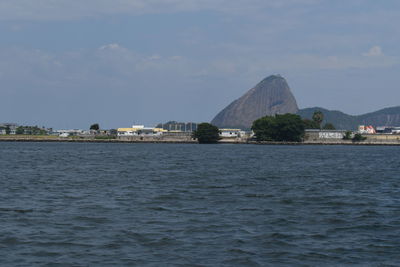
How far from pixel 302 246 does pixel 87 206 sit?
1291cm

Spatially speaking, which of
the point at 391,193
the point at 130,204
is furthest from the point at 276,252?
the point at 391,193

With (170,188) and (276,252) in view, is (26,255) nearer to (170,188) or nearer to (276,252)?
(276,252)

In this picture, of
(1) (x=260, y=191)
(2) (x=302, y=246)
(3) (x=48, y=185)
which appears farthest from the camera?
(3) (x=48, y=185)

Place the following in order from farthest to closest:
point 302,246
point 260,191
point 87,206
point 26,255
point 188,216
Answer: point 260,191, point 87,206, point 188,216, point 302,246, point 26,255

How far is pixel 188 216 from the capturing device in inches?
1040

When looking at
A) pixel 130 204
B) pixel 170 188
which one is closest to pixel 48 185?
pixel 170 188

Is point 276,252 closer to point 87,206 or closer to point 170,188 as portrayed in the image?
point 87,206

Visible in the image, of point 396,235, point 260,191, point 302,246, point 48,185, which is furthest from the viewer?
point 48,185

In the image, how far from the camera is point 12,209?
27.8 meters

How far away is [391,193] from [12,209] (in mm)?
23869

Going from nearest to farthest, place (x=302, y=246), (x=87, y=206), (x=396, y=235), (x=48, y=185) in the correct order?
(x=302, y=246)
(x=396, y=235)
(x=87, y=206)
(x=48, y=185)

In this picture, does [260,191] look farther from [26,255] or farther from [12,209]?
[26,255]

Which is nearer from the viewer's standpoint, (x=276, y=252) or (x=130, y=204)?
(x=276, y=252)

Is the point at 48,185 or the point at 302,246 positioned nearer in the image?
the point at 302,246
